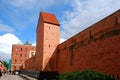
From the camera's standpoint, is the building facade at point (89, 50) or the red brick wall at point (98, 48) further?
the building facade at point (89, 50)

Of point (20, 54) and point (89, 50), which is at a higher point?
point (20, 54)

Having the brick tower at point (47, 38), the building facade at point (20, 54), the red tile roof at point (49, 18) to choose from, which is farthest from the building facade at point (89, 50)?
the building facade at point (20, 54)

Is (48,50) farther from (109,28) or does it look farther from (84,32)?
(109,28)

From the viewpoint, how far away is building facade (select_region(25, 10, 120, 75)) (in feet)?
41.0

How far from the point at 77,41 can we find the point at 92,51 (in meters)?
3.68

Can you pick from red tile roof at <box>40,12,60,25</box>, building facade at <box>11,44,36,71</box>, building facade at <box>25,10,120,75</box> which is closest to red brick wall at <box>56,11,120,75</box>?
building facade at <box>25,10,120,75</box>

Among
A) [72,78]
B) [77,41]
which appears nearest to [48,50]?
[77,41]

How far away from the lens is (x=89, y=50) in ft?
52.3

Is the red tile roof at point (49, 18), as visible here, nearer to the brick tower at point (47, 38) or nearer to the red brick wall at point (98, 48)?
the brick tower at point (47, 38)

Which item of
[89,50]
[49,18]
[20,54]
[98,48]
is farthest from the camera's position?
[20,54]

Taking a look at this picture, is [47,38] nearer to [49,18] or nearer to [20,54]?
[49,18]

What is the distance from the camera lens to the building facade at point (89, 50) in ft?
41.0

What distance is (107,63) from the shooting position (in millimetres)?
12938

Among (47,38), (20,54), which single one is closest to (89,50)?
(47,38)
